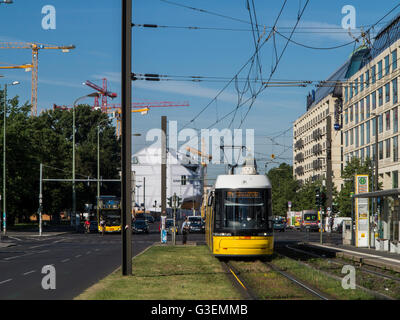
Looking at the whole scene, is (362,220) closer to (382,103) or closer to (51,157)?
(382,103)

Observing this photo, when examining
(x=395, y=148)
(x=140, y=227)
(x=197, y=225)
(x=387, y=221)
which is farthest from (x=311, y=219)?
(x=387, y=221)

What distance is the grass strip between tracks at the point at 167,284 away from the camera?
47.4 ft

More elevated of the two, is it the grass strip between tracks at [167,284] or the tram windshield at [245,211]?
the tram windshield at [245,211]

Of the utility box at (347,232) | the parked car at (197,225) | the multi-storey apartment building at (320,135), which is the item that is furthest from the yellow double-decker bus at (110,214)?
the multi-storey apartment building at (320,135)

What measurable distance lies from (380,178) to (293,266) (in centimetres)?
5393

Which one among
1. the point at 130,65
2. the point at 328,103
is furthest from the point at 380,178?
the point at 130,65

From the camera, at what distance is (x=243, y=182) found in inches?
1037

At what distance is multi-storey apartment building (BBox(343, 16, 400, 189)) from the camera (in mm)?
69562

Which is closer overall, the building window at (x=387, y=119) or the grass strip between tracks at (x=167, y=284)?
the grass strip between tracks at (x=167, y=284)

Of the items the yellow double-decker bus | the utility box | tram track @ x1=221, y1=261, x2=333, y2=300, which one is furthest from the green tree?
tram track @ x1=221, y1=261, x2=333, y2=300

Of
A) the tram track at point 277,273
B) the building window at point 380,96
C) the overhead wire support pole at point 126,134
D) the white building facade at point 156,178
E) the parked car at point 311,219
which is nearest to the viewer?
the tram track at point 277,273

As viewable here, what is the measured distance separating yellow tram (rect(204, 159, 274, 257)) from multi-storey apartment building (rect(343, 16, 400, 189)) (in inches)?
1547

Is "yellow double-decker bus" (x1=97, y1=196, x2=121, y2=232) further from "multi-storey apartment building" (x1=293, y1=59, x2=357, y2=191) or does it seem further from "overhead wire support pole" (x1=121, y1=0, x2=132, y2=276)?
"overhead wire support pole" (x1=121, y1=0, x2=132, y2=276)

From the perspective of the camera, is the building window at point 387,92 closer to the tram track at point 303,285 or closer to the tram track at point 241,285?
the tram track at point 303,285
